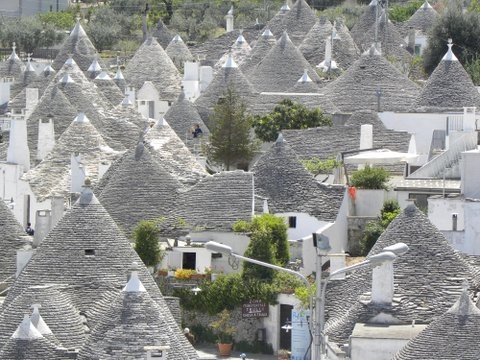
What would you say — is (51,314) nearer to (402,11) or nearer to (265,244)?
(265,244)

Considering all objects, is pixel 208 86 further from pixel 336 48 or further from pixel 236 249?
pixel 236 249

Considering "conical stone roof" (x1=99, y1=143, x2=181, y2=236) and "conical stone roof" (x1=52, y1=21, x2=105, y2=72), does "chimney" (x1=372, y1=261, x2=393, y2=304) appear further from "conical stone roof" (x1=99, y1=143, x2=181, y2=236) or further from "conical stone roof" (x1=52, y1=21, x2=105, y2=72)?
"conical stone roof" (x1=52, y1=21, x2=105, y2=72)

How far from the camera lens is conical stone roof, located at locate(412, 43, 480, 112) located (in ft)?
241

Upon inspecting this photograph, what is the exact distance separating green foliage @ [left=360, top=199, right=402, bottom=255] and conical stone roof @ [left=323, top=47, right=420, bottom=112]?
19.0 metres

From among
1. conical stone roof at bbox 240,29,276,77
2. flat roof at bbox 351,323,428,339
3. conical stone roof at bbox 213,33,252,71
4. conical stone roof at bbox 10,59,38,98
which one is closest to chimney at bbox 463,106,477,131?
flat roof at bbox 351,323,428,339

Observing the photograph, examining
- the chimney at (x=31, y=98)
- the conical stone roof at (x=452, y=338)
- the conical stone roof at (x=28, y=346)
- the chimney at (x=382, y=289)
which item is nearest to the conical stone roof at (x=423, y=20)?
the chimney at (x=31, y=98)

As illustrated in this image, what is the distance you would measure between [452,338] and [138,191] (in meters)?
21.9

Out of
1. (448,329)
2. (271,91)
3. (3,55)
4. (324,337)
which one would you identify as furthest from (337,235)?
(3,55)

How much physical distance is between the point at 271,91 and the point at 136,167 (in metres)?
23.7

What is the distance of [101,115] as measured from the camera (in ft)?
254

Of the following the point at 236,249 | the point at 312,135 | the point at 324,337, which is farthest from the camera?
the point at 312,135

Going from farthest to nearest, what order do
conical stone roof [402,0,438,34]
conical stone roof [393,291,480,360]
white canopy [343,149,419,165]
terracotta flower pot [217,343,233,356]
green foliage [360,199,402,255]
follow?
1. conical stone roof [402,0,438,34]
2. white canopy [343,149,419,165]
3. green foliage [360,199,402,255]
4. terracotta flower pot [217,343,233,356]
5. conical stone roof [393,291,480,360]

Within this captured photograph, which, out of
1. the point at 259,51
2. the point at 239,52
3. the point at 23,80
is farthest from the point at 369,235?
the point at 23,80

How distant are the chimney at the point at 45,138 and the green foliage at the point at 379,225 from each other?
16.3m
